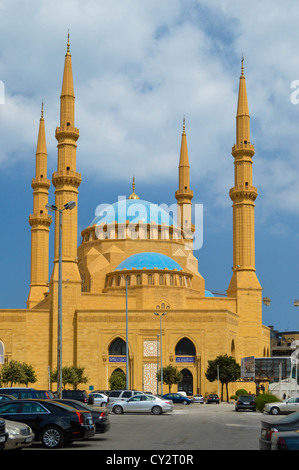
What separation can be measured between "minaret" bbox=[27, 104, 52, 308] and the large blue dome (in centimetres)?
728

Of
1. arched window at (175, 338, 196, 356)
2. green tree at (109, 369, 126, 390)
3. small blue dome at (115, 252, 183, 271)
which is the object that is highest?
small blue dome at (115, 252, 183, 271)

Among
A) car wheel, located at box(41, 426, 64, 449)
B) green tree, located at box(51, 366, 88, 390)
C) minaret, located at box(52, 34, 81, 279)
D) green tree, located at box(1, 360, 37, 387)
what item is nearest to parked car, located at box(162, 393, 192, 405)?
green tree, located at box(51, 366, 88, 390)

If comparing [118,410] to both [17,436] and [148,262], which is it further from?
[148,262]

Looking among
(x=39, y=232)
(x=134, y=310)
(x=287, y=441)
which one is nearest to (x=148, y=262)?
(x=134, y=310)

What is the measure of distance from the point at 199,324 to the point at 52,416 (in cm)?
4978

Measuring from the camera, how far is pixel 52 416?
18312 millimetres

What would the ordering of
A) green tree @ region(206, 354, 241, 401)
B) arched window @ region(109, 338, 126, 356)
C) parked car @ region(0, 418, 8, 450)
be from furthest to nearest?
arched window @ region(109, 338, 126, 356), green tree @ region(206, 354, 241, 401), parked car @ region(0, 418, 8, 450)

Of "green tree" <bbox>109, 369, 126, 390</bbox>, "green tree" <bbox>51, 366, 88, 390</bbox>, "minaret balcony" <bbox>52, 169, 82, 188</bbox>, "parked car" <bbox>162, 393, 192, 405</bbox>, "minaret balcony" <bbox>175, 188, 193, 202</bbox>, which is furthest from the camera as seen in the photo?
"minaret balcony" <bbox>175, 188, 193, 202</bbox>

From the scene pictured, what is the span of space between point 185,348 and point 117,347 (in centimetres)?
634

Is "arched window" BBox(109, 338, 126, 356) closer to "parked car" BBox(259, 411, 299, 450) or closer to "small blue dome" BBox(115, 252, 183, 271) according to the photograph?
"small blue dome" BBox(115, 252, 183, 271)

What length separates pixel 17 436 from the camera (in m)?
16.0

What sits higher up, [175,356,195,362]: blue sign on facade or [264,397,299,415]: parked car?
[175,356,195,362]: blue sign on facade

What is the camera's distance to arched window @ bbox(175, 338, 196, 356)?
2657 inches
